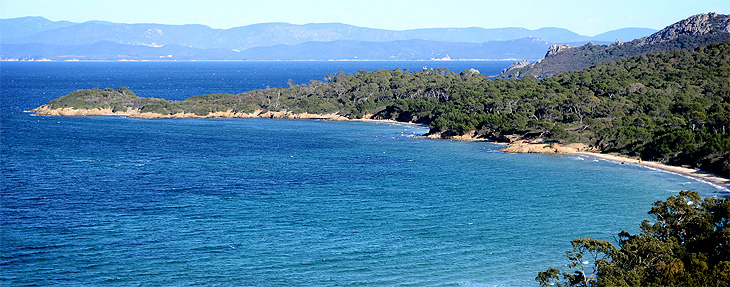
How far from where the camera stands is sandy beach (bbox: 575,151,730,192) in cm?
5724

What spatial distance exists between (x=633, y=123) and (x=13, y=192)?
2598 inches

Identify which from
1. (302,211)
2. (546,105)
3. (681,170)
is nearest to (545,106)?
(546,105)

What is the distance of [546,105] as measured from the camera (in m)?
95.8

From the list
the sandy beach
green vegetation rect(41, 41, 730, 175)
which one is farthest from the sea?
green vegetation rect(41, 41, 730, 175)

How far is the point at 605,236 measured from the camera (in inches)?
1592

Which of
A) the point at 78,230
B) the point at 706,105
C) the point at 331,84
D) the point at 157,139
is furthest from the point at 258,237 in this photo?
the point at 331,84

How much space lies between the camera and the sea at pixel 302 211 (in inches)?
1361

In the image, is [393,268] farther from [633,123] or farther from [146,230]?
[633,123]

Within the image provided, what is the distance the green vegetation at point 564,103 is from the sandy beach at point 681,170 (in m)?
1.21

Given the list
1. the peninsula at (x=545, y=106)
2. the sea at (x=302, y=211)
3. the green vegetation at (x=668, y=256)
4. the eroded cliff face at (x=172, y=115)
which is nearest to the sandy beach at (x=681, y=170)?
the peninsula at (x=545, y=106)

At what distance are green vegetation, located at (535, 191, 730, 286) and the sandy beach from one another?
980 inches

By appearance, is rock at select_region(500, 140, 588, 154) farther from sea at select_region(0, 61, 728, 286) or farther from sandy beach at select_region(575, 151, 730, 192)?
sea at select_region(0, 61, 728, 286)

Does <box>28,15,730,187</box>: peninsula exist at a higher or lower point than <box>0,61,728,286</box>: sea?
higher

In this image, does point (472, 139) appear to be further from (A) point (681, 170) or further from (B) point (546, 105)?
(A) point (681, 170)
